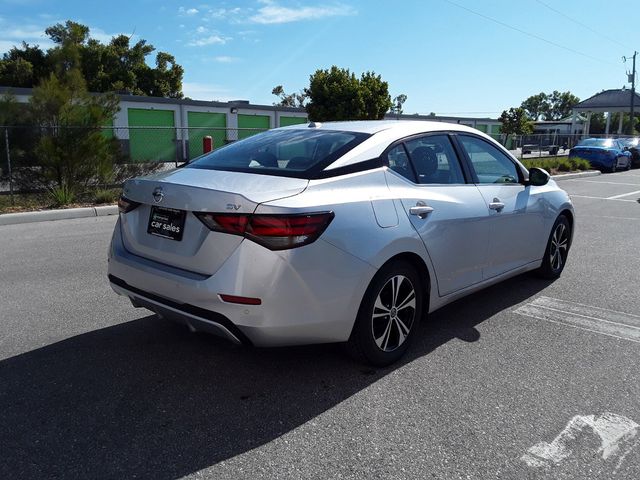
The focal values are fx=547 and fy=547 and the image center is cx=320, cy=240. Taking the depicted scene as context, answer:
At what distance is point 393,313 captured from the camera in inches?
144

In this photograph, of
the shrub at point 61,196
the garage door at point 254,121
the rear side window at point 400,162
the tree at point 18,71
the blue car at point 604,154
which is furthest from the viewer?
the tree at point 18,71

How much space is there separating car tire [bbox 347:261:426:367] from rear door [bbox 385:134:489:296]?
0.28m

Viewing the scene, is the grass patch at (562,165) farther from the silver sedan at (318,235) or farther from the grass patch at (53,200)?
the silver sedan at (318,235)

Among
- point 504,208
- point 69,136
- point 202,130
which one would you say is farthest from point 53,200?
point 202,130

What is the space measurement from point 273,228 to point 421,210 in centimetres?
122

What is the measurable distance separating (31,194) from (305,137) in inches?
385

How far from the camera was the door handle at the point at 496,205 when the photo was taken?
446 centimetres

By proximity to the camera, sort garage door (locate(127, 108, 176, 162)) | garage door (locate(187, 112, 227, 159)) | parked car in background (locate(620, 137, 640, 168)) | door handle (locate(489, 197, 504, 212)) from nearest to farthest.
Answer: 1. door handle (locate(489, 197, 504, 212))
2. garage door (locate(127, 108, 176, 162))
3. parked car in background (locate(620, 137, 640, 168))
4. garage door (locate(187, 112, 227, 159))

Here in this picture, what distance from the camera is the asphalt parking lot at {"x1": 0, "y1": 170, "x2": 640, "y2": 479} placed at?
2668mm

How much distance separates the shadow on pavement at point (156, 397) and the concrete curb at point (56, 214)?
6668 mm

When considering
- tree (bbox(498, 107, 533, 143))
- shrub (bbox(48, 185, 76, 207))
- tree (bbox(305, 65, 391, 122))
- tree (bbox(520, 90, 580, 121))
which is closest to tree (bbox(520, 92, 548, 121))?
tree (bbox(520, 90, 580, 121))

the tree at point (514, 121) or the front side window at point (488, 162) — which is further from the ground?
the tree at point (514, 121)

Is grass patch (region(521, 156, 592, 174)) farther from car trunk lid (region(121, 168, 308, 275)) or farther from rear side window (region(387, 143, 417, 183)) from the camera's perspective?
car trunk lid (region(121, 168, 308, 275))

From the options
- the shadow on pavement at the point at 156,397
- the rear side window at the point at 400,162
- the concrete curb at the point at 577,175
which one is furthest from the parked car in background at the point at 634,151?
the rear side window at the point at 400,162
